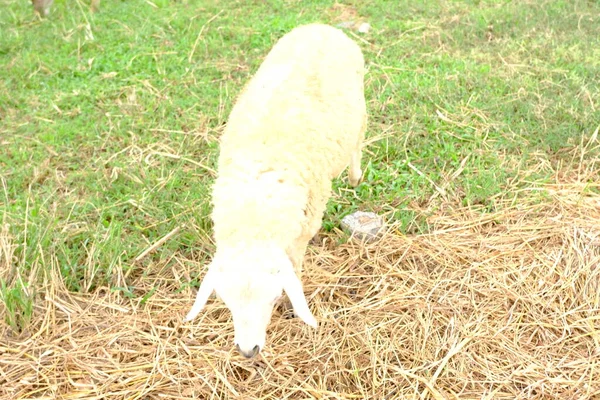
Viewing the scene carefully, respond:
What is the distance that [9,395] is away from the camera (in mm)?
2738

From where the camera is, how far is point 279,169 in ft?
8.92

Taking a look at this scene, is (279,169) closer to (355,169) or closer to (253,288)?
(253,288)

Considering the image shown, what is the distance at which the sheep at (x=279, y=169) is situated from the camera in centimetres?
231

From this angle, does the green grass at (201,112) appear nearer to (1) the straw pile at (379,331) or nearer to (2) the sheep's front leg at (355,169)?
(2) the sheep's front leg at (355,169)

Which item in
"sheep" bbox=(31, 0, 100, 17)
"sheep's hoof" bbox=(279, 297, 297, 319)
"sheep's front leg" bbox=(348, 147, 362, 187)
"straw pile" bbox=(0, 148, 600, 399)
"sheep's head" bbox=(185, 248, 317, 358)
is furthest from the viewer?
"sheep" bbox=(31, 0, 100, 17)

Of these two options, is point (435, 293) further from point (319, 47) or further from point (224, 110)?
point (224, 110)

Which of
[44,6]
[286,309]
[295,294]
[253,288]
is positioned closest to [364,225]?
[286,309]

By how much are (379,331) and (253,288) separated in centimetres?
97

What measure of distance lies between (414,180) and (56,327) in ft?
8.26

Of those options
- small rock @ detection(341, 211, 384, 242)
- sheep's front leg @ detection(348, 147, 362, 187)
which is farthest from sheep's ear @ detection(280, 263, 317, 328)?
sheep's front leg @ detection(348, 147, 362, 187)

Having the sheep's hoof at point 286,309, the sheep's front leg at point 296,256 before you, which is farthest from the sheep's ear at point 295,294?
the sheep's hoof at point 286,309

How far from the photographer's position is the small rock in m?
3.43

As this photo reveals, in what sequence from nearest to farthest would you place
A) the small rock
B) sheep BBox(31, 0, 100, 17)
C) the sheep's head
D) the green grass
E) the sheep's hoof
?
1. the sheep's head
2. the sheep's hoof
3. the small rock
4. the green grass
5. sheep BBox(31, 0, 100, 17)

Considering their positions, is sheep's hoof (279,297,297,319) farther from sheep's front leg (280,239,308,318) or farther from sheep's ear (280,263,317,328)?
sheep's ear (280,263,317,328)
